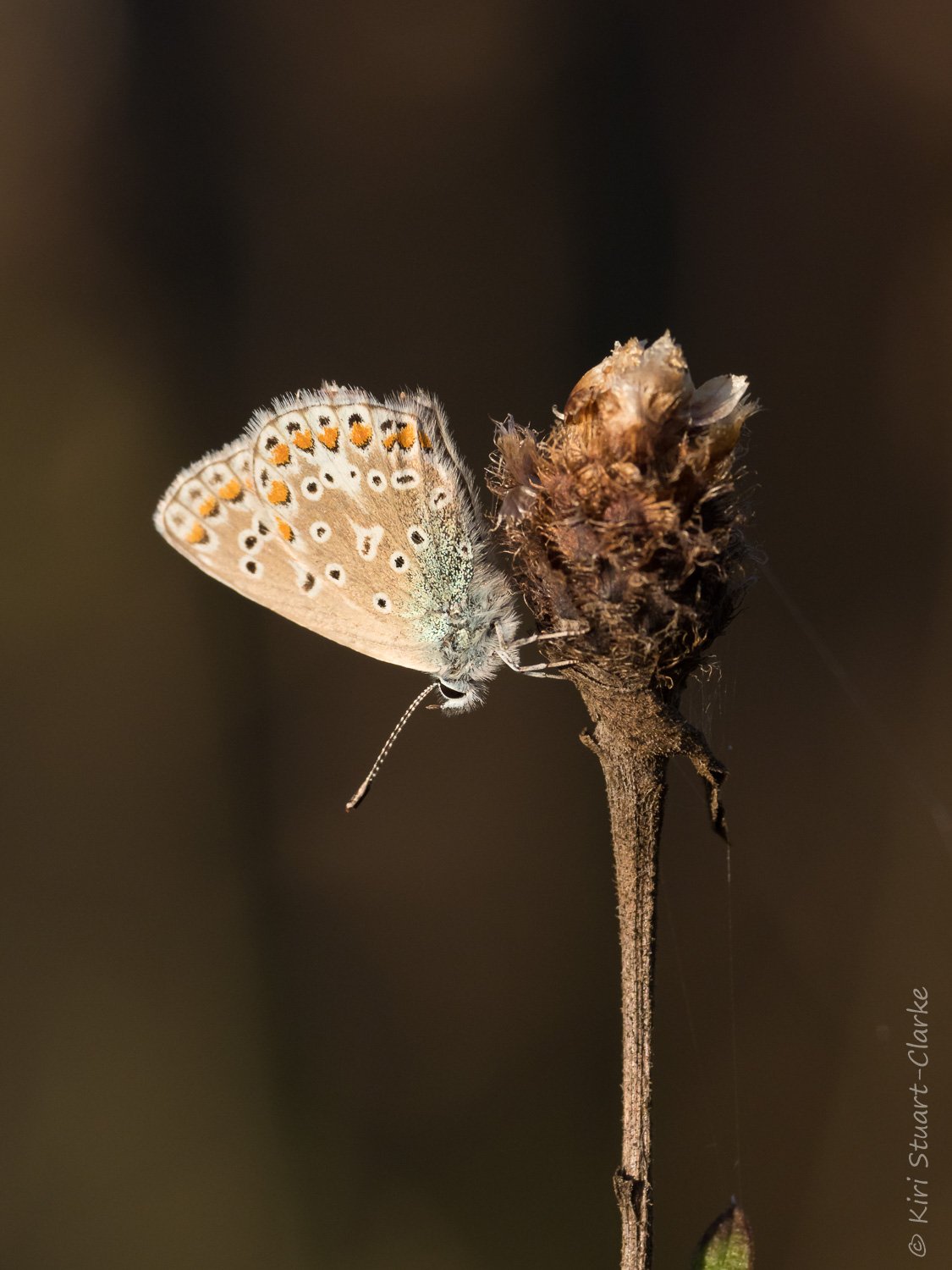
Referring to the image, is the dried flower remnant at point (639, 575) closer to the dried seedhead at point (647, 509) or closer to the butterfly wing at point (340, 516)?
the dried seedhead at point (647, 509)

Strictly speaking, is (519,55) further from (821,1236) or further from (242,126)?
(821,1236)

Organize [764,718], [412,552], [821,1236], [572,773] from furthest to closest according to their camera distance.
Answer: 1. [572,773]
2. [764,718]
3. [821,1236]
4. [412,552]

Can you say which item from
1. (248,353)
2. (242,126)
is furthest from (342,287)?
(242,126)

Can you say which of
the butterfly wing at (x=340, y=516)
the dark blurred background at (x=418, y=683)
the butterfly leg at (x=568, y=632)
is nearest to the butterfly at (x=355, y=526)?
the butterfly wing at (x=340, y=516)

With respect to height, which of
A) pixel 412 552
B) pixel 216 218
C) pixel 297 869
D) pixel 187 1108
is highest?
pixel 216 218

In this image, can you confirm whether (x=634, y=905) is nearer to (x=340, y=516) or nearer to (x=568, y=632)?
(x=568, y=632)

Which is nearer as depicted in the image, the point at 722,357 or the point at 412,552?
the point at 412,552

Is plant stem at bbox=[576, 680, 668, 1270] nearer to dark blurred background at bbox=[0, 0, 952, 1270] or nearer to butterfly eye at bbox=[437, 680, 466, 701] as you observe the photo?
butterfly eye at bbox=[437, 680, 466, 701]

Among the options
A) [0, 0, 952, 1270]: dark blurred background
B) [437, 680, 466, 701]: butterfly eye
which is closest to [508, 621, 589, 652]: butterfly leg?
[437, 680, 466, 701]: butterfly eye
